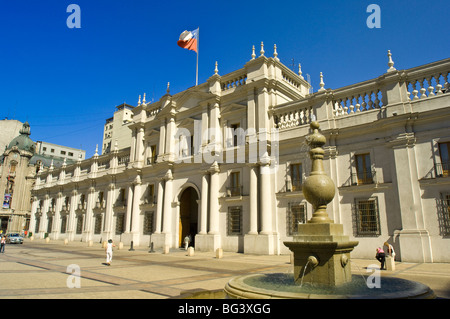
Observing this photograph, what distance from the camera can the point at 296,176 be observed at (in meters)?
22.4

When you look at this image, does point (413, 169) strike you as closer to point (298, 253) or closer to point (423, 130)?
point (423, 130)

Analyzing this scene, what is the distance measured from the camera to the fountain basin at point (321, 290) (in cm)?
587

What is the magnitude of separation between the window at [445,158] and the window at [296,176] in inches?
325

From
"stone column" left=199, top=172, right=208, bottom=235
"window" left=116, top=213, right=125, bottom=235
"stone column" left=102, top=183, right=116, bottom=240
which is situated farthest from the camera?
"stone column" left=102, top=183, right=116, bottom=240

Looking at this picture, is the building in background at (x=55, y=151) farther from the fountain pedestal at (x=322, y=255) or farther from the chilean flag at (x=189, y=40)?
the fountain pedestal at (x=322, y=255)

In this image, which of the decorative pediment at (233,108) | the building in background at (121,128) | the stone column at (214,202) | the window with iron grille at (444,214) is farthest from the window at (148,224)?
the building in background at (121,128)

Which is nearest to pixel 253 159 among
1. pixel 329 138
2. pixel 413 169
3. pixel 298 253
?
pixel 329 138

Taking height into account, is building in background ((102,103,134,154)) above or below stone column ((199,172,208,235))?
above

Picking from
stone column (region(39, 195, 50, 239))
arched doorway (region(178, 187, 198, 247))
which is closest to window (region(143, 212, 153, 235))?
arched doorway (region(178, 187, 198, 247))

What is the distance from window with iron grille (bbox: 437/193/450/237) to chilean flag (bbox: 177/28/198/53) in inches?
939

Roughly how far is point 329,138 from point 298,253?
579 inches

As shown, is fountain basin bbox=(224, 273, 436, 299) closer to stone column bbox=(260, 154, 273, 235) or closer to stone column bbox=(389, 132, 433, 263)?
stone column bbox=(389, 132, 433, 263)

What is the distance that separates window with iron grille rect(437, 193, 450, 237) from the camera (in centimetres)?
1625

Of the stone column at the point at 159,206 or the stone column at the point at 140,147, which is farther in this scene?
the stone column at the point at 140,147
